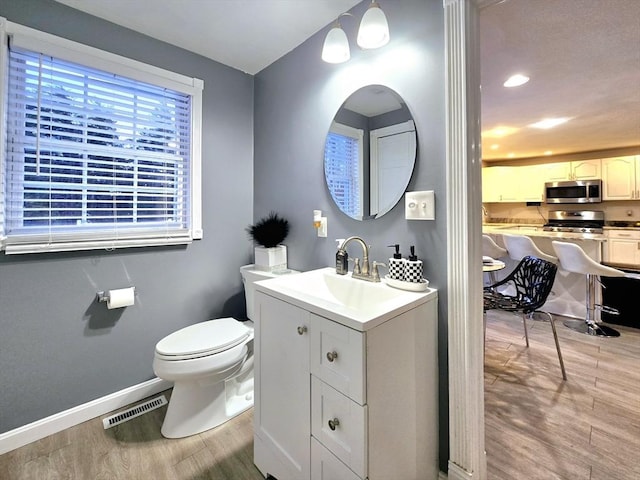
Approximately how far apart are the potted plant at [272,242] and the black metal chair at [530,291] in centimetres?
155

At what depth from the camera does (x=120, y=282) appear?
1.80 metres

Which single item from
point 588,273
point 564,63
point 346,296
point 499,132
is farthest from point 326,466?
point 499,132

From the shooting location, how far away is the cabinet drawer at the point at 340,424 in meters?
0.90

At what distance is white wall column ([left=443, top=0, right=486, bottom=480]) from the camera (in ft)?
3.75

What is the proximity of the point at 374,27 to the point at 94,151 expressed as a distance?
5.43ft

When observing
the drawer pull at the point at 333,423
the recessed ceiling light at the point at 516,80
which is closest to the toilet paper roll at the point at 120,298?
the drawer pull at the point at 333,423

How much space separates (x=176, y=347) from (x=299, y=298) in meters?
0.83

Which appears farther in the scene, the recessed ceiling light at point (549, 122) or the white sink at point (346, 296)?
the recessed ceiling light at point (549, 122)

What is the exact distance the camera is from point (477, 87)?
118cm

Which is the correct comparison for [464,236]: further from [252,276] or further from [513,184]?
[513,184]

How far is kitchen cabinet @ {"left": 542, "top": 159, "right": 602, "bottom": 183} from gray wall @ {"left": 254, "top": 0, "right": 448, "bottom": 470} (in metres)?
5.28

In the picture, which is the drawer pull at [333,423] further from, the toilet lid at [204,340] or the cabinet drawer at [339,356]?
the toilet lid at [204,340]

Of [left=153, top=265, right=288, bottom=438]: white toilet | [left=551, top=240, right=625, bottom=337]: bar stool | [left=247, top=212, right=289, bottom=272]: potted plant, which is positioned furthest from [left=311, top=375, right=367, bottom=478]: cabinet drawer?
[left=551, top=240, right=625, bottom=337]: bar stool

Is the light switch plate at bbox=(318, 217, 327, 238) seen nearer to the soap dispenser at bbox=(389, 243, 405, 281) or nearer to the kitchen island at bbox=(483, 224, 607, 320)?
the soap dispenser at bbox=(389, 243, 405, 281)
